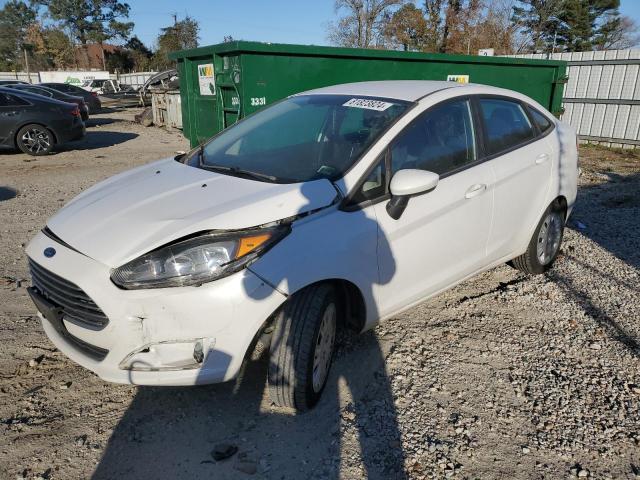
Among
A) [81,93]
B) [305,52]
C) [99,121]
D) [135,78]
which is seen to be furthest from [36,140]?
[135,78]

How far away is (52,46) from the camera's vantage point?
6575 centimetres

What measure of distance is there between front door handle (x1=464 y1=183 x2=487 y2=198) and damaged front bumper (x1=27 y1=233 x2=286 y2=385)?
157cm

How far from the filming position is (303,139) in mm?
3367

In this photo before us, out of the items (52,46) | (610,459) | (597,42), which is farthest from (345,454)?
(52,46)

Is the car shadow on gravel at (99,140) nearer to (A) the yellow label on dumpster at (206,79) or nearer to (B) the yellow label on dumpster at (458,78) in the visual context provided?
(A) the yellow label on dumpster at (206,79)

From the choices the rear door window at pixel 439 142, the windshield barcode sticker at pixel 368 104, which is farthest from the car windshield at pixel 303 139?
the rear door window at pixel 439 142

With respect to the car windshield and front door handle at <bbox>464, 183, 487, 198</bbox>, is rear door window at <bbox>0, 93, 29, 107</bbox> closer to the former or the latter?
the car windshield

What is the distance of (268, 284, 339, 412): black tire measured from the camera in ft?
8.33

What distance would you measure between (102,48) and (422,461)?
3014 inches

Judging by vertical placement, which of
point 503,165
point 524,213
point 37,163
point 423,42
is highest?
point 423,42

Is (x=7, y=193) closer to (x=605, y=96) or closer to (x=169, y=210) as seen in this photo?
(x=169, y=210)

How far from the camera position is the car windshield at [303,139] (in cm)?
300

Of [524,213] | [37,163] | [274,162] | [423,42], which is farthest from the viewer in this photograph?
[423,42]

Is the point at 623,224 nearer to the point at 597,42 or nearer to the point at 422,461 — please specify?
the point at 422,461
